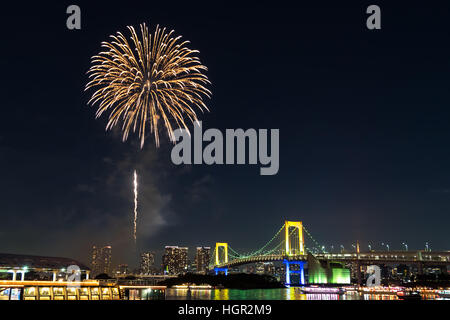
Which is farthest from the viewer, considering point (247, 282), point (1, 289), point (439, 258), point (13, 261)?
point (247, 282)

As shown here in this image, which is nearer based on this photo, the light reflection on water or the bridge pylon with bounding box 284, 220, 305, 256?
the light reflection on water

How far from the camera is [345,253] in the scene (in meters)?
134

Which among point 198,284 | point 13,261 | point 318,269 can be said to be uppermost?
point 13,261

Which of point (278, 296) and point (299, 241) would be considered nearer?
point (278, 296)

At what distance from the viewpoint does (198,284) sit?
151m

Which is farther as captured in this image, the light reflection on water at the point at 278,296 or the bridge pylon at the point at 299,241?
the bridge pylon at the point at 299,241
